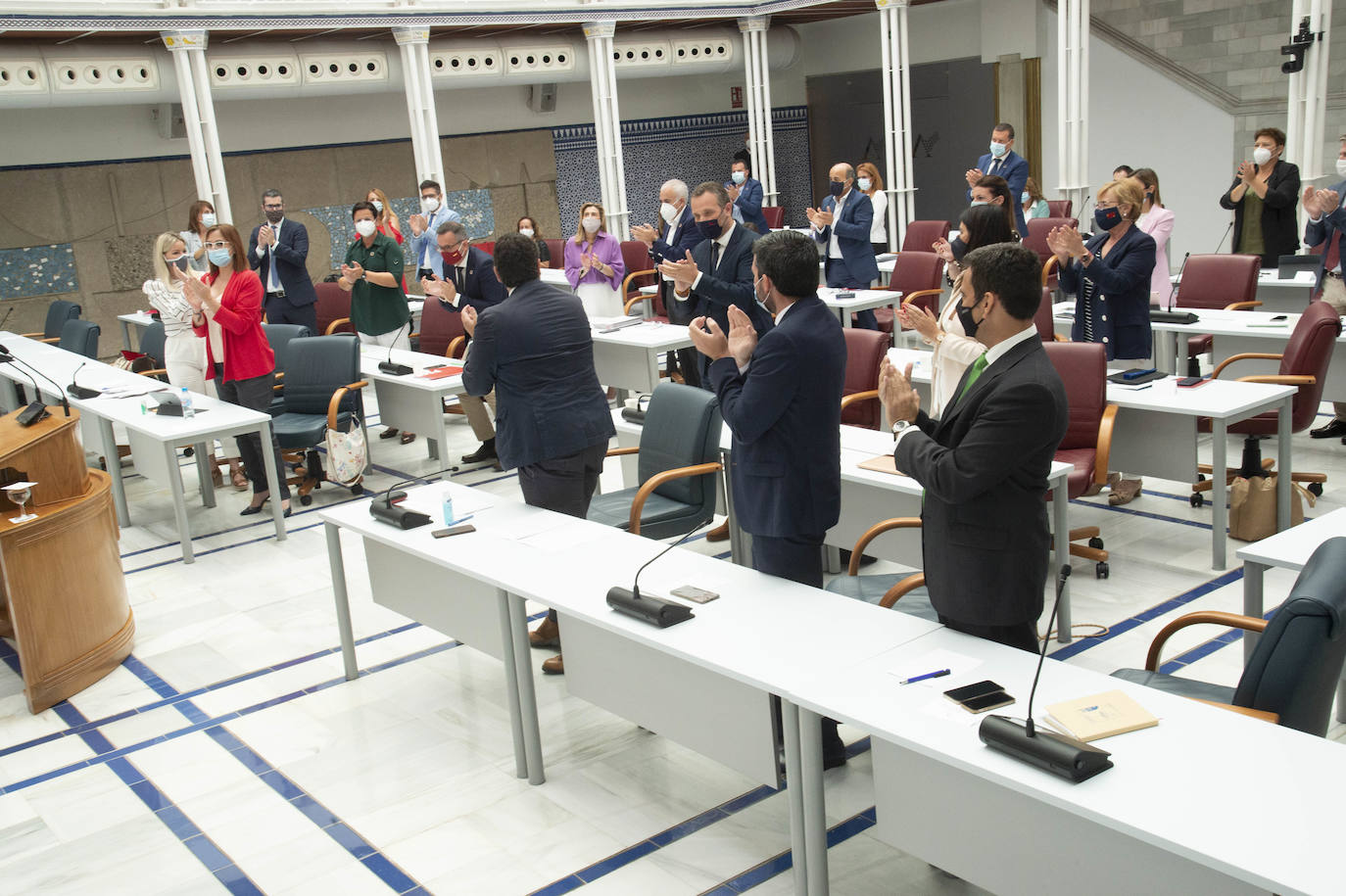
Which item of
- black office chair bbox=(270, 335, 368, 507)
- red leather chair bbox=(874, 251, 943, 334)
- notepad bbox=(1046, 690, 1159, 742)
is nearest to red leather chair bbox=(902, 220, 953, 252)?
red leather chair bbox=(874, 251, 943, 334)

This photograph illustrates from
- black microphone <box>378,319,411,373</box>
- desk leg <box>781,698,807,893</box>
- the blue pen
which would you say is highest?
black microphone <box>378,319,411,373</box>

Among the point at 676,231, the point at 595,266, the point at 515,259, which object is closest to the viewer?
the point at 515,259

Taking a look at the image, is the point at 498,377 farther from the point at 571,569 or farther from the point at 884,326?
the point at 884,326

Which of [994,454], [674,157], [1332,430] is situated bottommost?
[1332,430]

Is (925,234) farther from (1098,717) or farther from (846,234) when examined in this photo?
(1098,717)

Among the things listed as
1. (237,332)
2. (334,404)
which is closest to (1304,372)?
(334,404)

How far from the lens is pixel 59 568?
505 cm

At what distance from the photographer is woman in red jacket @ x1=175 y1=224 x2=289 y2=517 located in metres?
7.05

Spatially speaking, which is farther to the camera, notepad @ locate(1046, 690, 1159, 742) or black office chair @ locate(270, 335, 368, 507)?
black office chair @ locate(270, 335, 368, 507)

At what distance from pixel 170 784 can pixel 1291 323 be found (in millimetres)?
6125

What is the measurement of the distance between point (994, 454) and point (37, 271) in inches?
526

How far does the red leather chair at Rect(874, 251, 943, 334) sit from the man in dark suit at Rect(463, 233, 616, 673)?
4625 millimetres

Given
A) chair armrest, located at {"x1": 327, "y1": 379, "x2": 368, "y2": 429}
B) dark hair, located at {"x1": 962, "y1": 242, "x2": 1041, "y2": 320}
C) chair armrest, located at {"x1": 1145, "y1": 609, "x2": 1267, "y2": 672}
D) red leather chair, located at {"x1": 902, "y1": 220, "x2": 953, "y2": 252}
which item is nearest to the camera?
dark hair, located at {"x1": 962, "y1": 242, "x2": 1041, "y2": 320}

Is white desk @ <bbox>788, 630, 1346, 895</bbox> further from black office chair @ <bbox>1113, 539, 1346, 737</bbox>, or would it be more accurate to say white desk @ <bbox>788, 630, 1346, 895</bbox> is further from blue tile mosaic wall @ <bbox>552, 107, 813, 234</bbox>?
blue tile mosaic wall @ <bbox>552, 107, 813, 234</bbox>
